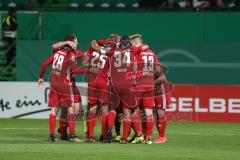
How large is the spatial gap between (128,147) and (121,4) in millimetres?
11004

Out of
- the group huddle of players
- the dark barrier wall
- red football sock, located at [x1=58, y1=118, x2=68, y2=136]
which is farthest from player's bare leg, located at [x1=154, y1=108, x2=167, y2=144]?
the dark barrier wall

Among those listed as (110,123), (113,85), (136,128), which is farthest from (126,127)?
(113,85)

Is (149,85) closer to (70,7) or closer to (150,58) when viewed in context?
(150,58)

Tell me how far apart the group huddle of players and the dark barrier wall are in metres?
6.58

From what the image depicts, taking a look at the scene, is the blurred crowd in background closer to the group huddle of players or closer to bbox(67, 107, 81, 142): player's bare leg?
the group huddle of players

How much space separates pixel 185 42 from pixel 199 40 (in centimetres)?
84

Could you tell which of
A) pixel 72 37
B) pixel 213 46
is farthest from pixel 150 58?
pixel 213 46

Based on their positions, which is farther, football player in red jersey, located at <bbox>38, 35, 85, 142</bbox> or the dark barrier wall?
the dark barrier wall

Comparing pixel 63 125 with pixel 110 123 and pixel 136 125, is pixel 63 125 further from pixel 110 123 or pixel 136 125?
pixel 136 125

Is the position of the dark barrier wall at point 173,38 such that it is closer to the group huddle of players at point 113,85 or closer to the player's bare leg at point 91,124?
the group huddle of players at point 113,85

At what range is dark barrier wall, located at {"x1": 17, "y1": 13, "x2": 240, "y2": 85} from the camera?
24.1 metres

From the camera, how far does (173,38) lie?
997 inches

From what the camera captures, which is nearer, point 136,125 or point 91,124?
point 136,125

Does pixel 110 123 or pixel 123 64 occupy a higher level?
pixel 123 64
